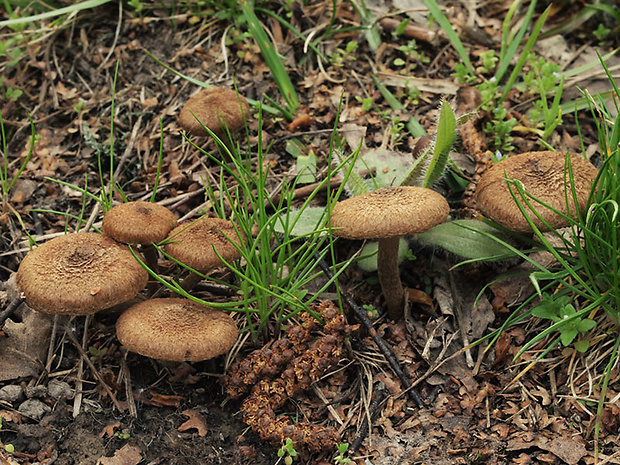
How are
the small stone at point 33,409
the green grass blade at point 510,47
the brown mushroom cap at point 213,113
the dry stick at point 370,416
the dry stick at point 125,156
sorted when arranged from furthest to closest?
the green grass blade at point 510,47
the dry stick at point 125,156
the brown mushroom cap at point 213,113
the small stone at point 33,409
the dry stick at point 370,416

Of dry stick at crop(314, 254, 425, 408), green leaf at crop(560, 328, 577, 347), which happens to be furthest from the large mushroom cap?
green leaf at crop(560, 328, 577, 347)

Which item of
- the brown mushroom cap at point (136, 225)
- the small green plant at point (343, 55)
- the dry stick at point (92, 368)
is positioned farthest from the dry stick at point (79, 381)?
the small green plant at point (343, 55)

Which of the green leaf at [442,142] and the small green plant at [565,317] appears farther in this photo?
the green leaf at [442,142]

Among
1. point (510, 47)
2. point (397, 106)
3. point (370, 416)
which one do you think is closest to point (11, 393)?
point (370, 416)

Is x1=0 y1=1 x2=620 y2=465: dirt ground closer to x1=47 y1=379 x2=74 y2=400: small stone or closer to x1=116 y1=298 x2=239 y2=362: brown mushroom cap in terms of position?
x1=47 y1=379 x2=74 y2=400: small stone

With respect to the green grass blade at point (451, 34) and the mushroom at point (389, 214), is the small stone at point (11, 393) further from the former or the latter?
the green grass blade at point (451, 34)
